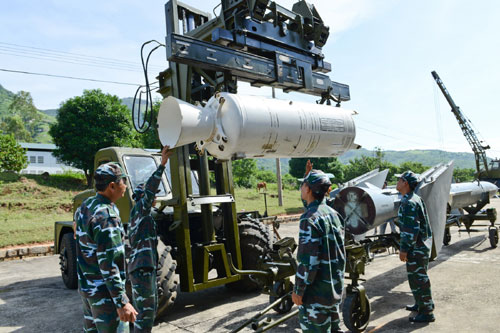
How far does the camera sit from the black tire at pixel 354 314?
448 centimetres

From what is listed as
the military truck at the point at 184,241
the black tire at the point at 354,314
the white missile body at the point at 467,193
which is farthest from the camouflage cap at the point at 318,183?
the white missile body at the point at 467,193

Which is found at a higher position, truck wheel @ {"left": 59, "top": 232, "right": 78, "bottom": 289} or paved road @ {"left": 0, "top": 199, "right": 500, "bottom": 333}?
truck wheel @ {"left": 59, "top": 232, "right": 78, "bottom": 289}

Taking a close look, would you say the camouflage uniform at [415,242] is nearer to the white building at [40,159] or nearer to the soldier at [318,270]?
the soldier at [318,270]

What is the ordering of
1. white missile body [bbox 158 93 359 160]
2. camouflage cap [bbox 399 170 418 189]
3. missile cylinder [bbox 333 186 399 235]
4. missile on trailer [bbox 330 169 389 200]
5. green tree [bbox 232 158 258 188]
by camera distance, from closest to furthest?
white missile body [bbox 158 93 359 160] < camouflage cap [bbox 399 170 418 189] < missile cylinder [bbox 333 186 399 235] < missile on trailer [bbox 330 169 389 200] < green tree [bbox 232 158 258 188]

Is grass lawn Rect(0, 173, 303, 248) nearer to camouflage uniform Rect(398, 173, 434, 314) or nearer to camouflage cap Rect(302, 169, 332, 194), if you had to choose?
camouflage uniform Rect(398, 173, 434, 314)

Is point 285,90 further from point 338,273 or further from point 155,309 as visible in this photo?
point 155,309

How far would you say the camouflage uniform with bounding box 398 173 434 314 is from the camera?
493 cm

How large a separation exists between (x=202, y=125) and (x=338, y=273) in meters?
2.02

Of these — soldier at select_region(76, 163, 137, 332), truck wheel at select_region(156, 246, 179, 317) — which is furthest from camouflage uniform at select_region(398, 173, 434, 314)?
soldier at select_region(76, 163, 137, 332)

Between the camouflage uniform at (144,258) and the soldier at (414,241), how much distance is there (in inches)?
127

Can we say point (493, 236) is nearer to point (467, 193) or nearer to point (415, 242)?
point (467, 193)

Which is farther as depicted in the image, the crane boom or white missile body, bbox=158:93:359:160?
the crane boom

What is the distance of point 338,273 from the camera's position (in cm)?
334

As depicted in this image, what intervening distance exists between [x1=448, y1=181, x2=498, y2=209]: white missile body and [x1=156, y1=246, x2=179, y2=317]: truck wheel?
8026 mm
